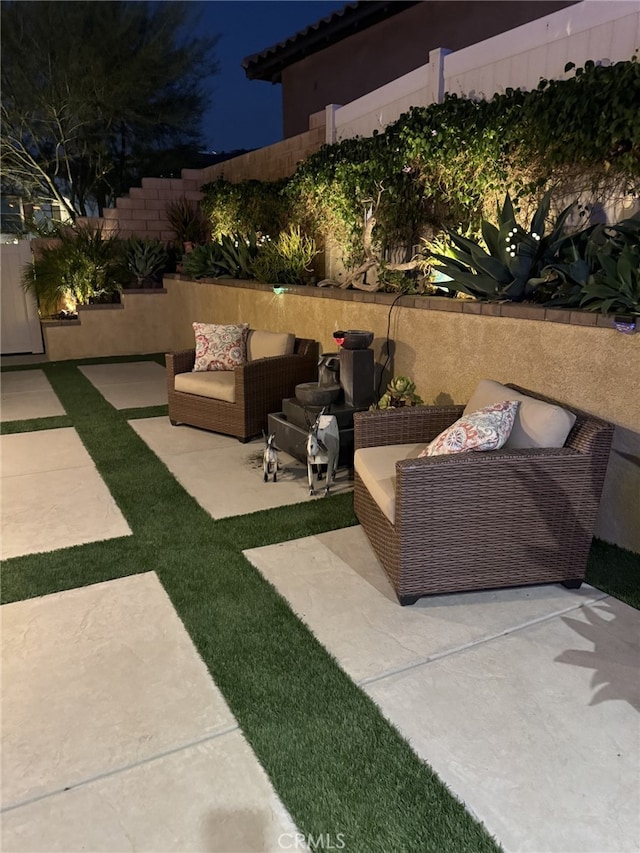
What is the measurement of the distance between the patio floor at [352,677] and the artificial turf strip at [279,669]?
64 millimetres

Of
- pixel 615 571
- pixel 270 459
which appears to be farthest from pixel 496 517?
pixel 270 459

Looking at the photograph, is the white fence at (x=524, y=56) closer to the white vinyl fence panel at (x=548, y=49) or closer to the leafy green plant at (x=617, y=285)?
the white vinyl fence panel at (x=548, y=49)

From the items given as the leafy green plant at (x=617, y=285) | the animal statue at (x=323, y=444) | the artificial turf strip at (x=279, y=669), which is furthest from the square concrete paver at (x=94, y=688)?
the leafy green plant at (x=617, y=285)

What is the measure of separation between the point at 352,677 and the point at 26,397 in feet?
18.7

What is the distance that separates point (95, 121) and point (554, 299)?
10.8m

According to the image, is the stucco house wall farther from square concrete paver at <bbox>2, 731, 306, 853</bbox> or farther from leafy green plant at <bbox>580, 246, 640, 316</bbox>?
square concrete paver at <bbox>2, 731, 306, 853</bbox>

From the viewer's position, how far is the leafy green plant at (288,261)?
647 centimetres

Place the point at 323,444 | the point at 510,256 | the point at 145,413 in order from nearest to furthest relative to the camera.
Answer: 1. the point at 510,256
2. the point at 323,444
3. the point at 145,413

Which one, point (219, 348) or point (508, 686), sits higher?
point (219, 348)

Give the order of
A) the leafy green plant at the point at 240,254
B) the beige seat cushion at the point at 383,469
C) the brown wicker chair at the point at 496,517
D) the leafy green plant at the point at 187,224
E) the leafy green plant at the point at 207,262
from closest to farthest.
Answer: the brown wicker chair at the point at 496,517 → the beige seat cushion at the point at 383,469 → the leafy green plant at the point at 240,254 → the leafy green plant at the point at 207,262 → the leafy green plant at the point at 187,224

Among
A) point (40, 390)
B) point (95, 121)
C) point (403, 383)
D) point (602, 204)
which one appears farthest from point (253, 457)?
point (95, 121)

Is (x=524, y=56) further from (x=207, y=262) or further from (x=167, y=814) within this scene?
(x=207, y=262)

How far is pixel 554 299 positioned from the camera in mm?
3457

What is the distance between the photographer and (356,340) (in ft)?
14.5
